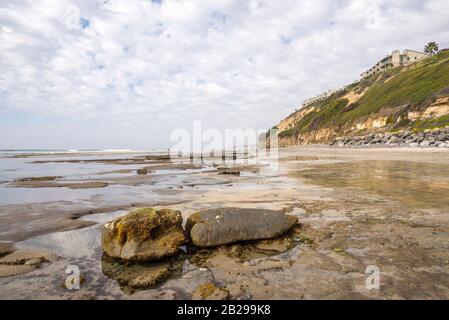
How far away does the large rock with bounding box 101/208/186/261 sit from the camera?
14.7 feet

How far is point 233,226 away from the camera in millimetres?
5242

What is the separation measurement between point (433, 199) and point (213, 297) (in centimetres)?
792

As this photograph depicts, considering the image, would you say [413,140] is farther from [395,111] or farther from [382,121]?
[382,121]

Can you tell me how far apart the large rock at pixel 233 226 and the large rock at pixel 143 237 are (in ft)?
1.20

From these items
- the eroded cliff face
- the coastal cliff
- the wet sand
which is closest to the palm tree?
the coastal cliff

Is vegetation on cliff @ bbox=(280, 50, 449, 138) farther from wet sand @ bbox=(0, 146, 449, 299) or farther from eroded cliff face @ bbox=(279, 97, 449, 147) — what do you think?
wet sand @ bbox=(0, 146, 449, 299)

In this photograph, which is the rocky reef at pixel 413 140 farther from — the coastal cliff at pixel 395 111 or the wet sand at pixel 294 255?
the wet sand at pixel 294 255

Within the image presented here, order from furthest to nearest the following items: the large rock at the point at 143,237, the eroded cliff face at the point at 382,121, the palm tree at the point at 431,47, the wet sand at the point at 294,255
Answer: the palm tree at the point at 431,47 → the eroded cliff face at the point at 382,121 → the large rock at the point at 143,237 → the wet sand at the point at 294,255

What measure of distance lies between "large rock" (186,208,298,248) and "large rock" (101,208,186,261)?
365 mm

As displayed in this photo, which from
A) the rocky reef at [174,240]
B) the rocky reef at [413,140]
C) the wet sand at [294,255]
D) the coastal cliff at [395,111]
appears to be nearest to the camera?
the wet sand at [294,255]

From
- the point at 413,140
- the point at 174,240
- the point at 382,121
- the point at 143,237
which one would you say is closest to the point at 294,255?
the point at 174,240

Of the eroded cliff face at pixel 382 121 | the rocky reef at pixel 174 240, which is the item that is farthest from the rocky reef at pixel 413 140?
the rocky reef at pixel 174 240

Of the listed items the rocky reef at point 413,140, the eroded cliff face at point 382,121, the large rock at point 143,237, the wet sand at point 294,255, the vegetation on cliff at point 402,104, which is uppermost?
the vegetation on cliff at point 402,104

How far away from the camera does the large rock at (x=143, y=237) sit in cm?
448
